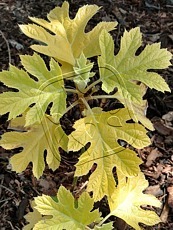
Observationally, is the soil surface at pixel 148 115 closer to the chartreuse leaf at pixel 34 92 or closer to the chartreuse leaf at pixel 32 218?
the chartreuse leaf at pixel 32 218

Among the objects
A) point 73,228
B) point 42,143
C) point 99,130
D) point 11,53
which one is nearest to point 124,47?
point 99,130

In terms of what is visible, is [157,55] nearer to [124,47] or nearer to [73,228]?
[124,47]

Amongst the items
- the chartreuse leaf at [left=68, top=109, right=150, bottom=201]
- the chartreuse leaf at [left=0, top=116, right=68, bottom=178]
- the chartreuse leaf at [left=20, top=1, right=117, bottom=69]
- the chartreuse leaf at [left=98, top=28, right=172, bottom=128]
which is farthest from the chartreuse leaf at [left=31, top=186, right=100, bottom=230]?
the chartreuse leaf at [left=20, top=1, right=117, bottom=69]

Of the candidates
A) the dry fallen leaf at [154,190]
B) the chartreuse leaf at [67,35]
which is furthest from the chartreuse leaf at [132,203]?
the chartreuse leaf at [67,35]

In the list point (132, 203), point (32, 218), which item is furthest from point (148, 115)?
point (32, 218)

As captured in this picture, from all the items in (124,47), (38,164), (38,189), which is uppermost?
(124,47)

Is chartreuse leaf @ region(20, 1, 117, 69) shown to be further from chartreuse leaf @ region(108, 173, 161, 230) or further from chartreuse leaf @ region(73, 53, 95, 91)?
chartreuse leaf @ region(108, 173, 161, 230)

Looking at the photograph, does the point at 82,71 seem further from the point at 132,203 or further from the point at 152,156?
the point at 152,156
